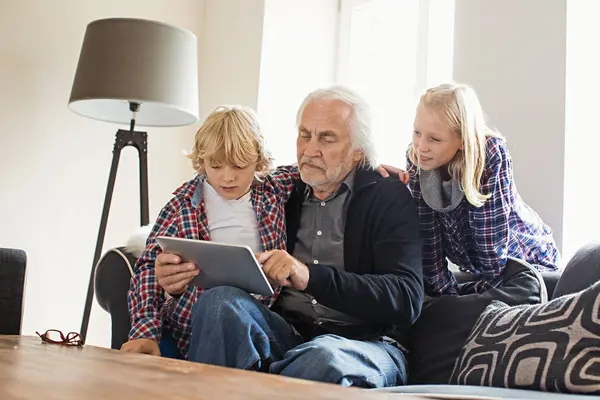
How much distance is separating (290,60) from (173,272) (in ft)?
6.80

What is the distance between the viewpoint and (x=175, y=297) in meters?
1.95

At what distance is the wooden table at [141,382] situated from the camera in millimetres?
823

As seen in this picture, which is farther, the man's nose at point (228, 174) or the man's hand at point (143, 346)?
the man's nose at point (228, 174)

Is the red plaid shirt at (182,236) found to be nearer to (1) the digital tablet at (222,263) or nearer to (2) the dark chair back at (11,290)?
(1) the digital tablet at (222,263)

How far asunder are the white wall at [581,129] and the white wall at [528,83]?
1.4 inches

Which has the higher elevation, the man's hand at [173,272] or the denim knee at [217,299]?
the man's hand at [173,272]

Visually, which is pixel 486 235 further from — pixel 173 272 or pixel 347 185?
pixel 173 272

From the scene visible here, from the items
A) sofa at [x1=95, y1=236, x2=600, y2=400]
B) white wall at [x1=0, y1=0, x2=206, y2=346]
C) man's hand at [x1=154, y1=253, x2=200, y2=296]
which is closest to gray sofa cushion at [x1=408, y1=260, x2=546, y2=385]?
sofa at [x1=95, y1=236, x2=600, y2=400]

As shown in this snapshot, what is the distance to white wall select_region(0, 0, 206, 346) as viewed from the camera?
3275mm

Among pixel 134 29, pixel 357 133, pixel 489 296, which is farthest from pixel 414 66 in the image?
pixel 489 296

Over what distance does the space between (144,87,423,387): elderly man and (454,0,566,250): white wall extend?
793 mm

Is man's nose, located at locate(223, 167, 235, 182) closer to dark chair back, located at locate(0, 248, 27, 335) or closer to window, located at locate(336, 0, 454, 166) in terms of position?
dark chair back, located at locate(0, 248, 27, 335)

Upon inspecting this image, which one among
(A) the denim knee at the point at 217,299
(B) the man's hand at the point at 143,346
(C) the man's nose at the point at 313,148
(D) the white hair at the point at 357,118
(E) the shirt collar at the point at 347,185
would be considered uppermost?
(D) the white hair at the point at 357,118

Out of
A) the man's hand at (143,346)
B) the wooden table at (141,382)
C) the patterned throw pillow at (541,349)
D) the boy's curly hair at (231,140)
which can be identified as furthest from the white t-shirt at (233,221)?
the wooden table at (141,382)
